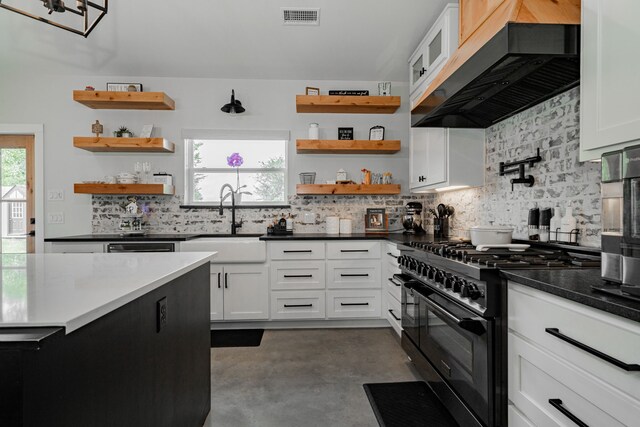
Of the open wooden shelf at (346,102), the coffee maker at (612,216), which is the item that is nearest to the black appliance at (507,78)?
the coffee maker at (612,216)

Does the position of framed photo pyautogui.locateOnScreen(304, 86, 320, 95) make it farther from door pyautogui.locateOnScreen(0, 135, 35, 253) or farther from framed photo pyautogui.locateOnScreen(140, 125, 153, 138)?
door pyautogui.locateOnScreen(0, 135, 35, 253)

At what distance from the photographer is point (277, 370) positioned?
276cm

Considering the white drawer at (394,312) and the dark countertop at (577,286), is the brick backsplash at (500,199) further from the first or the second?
the white drawer at (394,312)

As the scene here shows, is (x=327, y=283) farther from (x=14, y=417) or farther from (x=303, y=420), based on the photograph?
(x=14, y=417)

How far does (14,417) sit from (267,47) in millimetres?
3453

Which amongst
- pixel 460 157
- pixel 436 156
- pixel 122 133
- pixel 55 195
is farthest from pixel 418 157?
pixel 55 195

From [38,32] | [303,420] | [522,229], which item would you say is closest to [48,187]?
[38,32]

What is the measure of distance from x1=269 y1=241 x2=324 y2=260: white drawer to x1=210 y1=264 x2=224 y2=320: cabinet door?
1.83ft

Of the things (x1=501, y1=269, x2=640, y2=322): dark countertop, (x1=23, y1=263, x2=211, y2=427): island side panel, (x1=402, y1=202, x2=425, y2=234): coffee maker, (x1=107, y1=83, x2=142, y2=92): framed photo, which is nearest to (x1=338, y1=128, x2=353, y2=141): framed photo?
(x1=402, y1=202, x2=425, y2=234): coffee maker

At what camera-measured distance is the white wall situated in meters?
4.18

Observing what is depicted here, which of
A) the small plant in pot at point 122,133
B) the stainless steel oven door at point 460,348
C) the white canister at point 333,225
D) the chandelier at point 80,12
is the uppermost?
the chandelier at point 80,12

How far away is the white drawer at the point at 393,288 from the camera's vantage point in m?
3.13

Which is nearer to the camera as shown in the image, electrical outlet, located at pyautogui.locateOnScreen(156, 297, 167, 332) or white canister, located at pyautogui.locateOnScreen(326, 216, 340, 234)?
electrical outlet, located at pyautogui.locateOnScreen(156, 297, 167, 332)

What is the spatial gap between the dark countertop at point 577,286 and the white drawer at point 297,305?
237 centimetres
